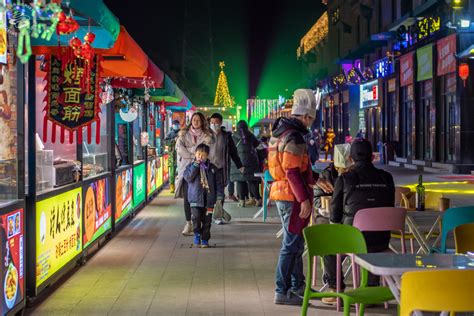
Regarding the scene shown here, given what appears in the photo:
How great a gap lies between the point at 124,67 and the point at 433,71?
2095 centimetres

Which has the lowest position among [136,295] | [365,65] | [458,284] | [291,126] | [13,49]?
[136,295]

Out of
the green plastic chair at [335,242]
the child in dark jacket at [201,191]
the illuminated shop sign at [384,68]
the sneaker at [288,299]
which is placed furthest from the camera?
the illuminated shop sign at [384,68]

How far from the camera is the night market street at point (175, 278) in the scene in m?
7.53

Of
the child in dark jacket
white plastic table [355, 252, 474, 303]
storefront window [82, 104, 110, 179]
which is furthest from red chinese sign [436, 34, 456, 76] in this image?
white plastic table [355, 252, 474, 303]

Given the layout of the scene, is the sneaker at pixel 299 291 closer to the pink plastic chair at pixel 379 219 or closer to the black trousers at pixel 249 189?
the pink plastic chair at pixel 379 219

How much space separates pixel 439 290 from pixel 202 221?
7456mm

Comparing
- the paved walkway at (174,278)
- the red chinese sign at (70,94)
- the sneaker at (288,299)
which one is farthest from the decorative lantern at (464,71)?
the sneaker at (288,299)

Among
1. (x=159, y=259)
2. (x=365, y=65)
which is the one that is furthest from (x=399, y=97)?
(x=159, y=259)

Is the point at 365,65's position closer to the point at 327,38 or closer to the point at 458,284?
the point at 327,38

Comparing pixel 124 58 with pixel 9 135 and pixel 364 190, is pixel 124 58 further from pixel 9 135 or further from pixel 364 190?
pixel 364 190

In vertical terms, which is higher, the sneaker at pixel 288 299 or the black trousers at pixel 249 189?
the black trousers at pixel 249 189

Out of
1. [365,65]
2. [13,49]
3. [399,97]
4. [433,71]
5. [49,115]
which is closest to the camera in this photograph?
[13,49]

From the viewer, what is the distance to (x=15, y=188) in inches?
277

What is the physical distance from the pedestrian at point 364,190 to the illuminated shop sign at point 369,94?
117ft
